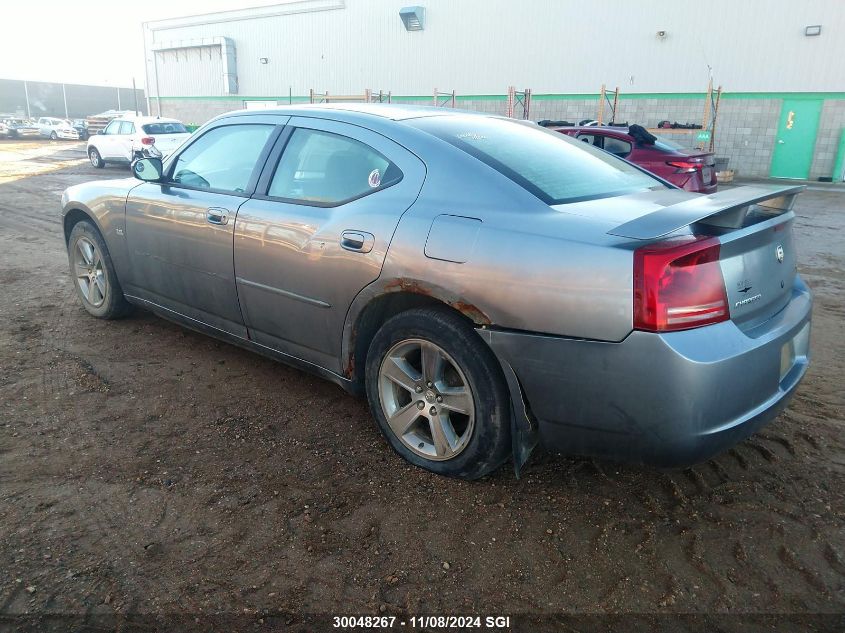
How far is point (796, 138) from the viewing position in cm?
1942

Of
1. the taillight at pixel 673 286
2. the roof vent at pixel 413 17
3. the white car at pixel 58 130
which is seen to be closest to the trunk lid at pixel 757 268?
the taillight at pixel 673 286

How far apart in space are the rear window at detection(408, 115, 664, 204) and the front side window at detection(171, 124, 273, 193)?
1078mm

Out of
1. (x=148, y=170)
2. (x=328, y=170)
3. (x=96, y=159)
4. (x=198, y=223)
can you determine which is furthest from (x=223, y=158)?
(x=96, y=159)

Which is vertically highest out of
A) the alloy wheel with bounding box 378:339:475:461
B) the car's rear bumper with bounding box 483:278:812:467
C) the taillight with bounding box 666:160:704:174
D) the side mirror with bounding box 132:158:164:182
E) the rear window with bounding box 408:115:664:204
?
the rear window with bounding box 408:115:664:204

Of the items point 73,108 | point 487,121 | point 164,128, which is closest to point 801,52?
point 164,128

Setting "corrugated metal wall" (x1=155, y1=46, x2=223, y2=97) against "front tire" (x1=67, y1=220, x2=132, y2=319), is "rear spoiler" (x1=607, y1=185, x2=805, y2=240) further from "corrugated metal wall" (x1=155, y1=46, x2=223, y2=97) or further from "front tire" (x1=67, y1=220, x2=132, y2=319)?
"corrugated metal wall" (x1=155, y1=46, x2=223, y2=97)

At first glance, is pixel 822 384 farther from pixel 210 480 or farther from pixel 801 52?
pixel 801 52

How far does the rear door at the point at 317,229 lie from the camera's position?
291 centimetres

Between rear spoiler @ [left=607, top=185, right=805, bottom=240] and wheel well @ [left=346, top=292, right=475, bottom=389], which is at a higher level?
rear spoiler @ [left=607, top=185, right=805, bottom=240]

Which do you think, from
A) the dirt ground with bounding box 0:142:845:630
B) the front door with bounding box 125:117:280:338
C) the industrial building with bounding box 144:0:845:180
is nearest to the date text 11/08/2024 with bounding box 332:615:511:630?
the dirt ground with bounding box 0:142:845:630

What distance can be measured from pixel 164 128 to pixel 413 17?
1249cm

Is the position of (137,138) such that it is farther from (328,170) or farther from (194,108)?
(194,108)

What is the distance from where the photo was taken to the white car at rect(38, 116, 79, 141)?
3412cm

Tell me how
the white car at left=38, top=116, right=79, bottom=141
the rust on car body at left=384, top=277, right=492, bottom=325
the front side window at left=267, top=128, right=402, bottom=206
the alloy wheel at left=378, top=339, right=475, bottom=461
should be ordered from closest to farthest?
1. the rust on car body at left=384, top=277, right=492, bottom=325
2. the alloy wheel at left=378, top=339, right=475, bottom=461
3. the front side window at left=267, top=128, right=402, bottom=206
4. the white car at left=38, top=116, right=79, bottom=141
